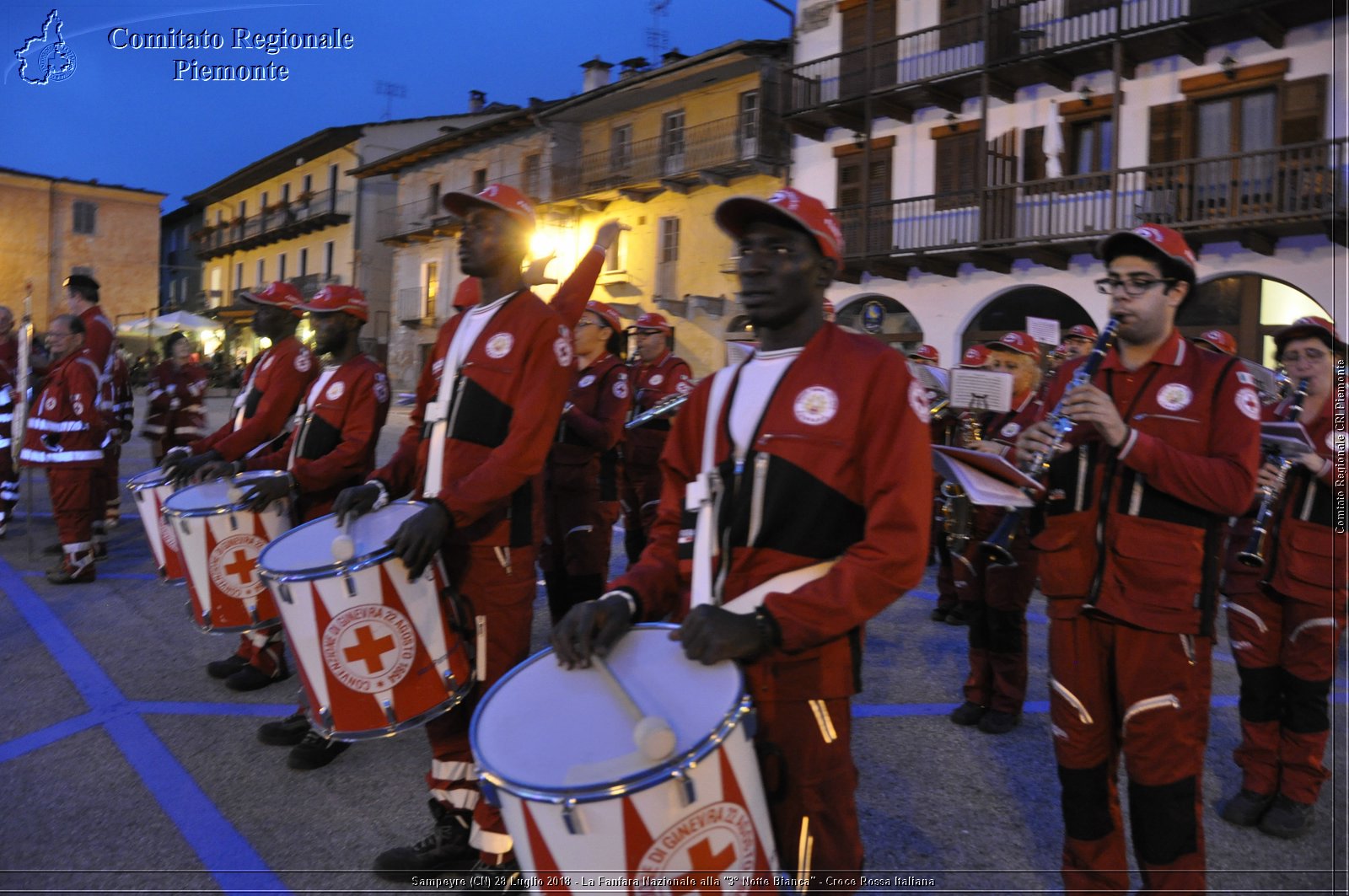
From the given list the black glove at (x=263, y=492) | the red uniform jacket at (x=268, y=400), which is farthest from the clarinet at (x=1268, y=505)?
the red uniform jacket at (x=268, y=400)

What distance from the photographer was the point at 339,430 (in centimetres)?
493

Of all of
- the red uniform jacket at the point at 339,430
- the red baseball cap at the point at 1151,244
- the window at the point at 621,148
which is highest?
the window at the point at 621,148

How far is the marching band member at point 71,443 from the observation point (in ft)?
26.9

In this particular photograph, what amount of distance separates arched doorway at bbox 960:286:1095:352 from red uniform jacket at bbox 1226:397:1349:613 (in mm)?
14686

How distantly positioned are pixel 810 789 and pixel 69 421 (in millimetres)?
8384

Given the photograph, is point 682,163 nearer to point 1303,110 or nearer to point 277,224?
point 1303,110

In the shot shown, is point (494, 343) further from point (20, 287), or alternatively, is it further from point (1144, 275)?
point (20, 287)

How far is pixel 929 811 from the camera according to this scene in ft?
13.6

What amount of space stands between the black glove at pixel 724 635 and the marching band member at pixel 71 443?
8.06m

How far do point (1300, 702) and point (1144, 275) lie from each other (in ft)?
7.78

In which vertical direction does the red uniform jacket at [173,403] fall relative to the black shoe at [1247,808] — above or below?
above

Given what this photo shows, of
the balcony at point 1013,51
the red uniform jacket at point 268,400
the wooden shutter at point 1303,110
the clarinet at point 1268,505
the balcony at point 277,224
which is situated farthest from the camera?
the balcony at point 277,224

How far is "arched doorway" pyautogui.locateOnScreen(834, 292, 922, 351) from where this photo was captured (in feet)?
71.6

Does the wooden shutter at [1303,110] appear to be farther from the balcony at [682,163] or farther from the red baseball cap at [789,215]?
the red baseball cap at [789,215]
